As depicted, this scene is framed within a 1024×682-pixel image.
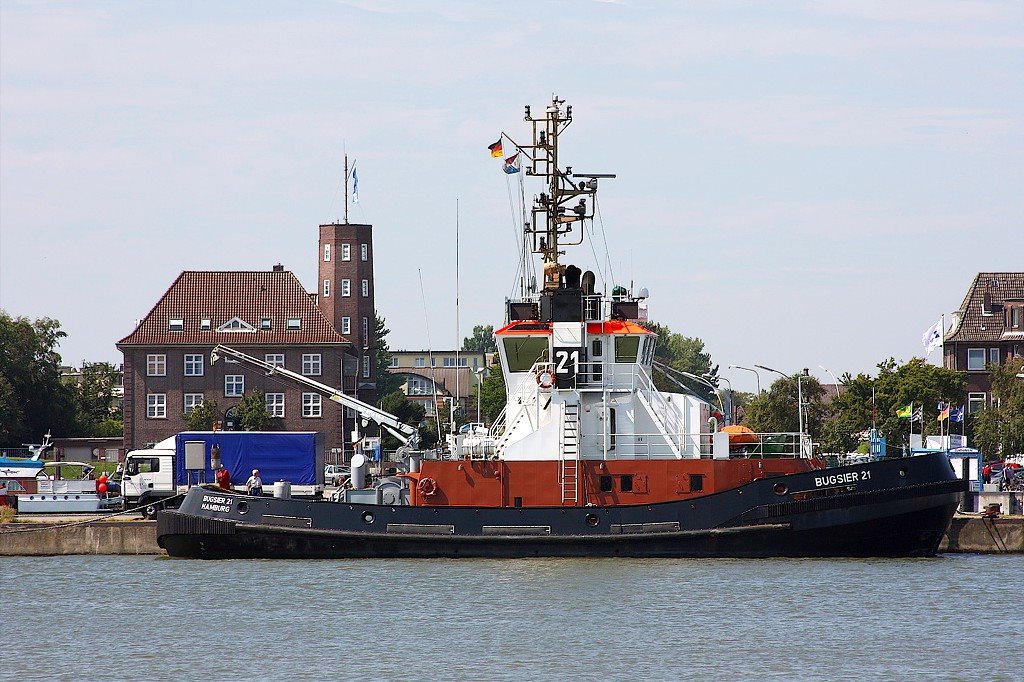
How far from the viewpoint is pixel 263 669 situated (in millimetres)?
24828

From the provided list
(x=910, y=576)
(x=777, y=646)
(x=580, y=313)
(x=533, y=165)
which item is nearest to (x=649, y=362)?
(x=580, y=313)

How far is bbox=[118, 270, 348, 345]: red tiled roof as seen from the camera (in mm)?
93750

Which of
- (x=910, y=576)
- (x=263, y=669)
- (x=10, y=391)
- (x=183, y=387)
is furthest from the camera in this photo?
(x=183, y=387)

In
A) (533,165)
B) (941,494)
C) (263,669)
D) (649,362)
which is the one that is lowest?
(263,669)

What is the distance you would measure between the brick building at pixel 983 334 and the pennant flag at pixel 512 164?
173 feet

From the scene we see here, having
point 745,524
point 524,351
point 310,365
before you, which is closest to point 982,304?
point 310,365

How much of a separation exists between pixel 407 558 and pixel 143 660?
1020 cm

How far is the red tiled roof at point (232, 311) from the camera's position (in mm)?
93750

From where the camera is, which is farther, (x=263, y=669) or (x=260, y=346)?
(x=260, y=346)

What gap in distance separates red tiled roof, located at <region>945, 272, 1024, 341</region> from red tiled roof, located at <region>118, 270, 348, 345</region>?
1292 inches

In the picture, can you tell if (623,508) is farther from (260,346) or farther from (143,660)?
(260,346)

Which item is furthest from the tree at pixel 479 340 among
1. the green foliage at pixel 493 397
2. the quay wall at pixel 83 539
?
the quay wall at pixel 83 539

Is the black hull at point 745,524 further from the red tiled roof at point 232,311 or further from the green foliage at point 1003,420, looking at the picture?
the red tiled roof at point 232,311

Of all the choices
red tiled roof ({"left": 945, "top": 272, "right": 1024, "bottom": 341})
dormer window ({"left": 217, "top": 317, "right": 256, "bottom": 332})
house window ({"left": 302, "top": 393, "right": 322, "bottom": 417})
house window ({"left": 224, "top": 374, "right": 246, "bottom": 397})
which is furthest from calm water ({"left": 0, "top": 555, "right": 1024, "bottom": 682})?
dormer window ({"left": 217, "top": 317, "right": 256, "bottom": 332})
